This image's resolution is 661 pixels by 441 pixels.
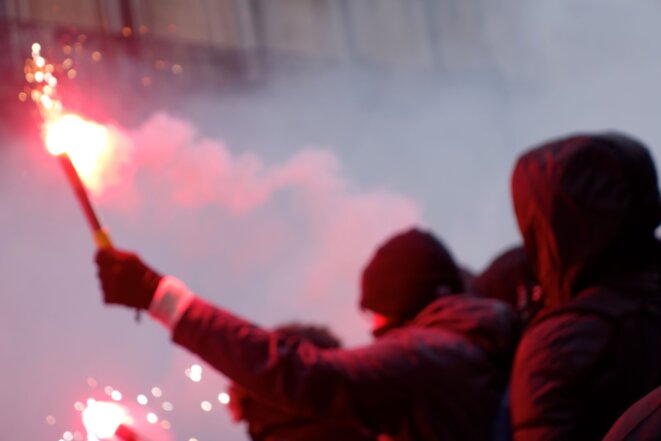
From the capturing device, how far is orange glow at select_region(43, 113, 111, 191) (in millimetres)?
1983

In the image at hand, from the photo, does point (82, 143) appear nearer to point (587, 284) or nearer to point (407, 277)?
point (407, 277)

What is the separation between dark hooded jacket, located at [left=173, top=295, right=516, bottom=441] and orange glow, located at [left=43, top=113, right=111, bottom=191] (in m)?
0.46

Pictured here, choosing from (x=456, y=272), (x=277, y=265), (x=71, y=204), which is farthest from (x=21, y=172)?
(x=456, y=272)

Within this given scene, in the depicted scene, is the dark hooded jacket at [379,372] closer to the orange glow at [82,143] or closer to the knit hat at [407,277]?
the knit hat at [407,277]

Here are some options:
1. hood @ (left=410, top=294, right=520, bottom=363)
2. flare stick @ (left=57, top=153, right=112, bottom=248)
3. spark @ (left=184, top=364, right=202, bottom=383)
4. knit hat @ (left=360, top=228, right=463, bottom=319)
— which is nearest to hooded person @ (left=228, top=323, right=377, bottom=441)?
knit hat @ (left=360, top=228, right=463, bottom=319)

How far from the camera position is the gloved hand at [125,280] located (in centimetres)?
178

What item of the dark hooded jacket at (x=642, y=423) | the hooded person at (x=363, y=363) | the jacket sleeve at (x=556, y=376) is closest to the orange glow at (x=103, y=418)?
the hooded person at (x=363, y=363)

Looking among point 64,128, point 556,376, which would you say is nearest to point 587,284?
point 556,376

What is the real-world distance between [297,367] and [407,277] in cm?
46

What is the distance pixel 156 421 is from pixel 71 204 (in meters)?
0.72

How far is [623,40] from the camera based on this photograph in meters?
4.83

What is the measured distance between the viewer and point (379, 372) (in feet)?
5.74

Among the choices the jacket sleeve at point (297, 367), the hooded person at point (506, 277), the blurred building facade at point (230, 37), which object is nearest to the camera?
the jacket sleeve at point (297, 367)

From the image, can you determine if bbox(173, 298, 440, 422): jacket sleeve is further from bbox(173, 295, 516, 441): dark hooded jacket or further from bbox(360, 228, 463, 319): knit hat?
bbox(360, 228, 463, 319): knit hat
